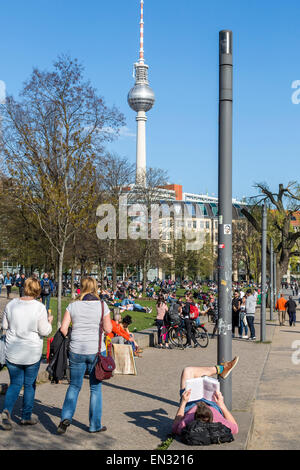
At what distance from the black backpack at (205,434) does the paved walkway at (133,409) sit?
0.38ft

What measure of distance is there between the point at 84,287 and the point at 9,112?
1390 cm

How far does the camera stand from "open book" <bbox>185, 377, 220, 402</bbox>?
6.68 meters

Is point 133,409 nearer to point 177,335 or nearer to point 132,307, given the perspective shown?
point 177,335

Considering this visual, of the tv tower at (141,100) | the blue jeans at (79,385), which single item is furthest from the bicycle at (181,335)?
the tv tower at (141,100)

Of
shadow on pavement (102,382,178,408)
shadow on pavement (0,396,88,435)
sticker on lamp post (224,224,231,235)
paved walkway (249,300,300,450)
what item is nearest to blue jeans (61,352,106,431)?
shadow on pavement (0,396,88,435)

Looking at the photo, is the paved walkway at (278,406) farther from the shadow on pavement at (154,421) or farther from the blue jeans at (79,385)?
the blue jeans at (79,385)

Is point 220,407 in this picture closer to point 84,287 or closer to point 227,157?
point 84,287

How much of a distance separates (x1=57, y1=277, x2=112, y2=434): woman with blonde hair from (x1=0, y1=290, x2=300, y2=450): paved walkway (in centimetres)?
32

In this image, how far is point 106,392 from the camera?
9.59m

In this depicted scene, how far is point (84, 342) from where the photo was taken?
6418 millimetres

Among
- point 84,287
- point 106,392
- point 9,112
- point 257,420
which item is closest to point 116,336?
point 106,392

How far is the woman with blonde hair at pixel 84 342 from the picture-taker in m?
6.43

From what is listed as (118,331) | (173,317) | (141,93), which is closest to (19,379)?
(118,331)

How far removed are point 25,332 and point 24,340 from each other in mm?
91
